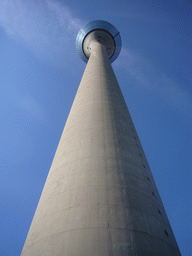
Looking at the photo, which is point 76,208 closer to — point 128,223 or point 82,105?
point 128,223

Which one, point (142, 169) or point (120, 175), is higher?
point (142, 169)

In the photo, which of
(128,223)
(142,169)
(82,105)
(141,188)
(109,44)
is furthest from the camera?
(109,44)

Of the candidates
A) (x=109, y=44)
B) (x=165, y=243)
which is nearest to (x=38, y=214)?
(x=165, y=243)

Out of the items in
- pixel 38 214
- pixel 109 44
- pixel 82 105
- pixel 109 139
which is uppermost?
pixel 109 44

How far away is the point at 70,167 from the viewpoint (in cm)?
908

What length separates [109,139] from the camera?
10234 millimetres

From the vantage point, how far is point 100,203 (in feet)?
22.8

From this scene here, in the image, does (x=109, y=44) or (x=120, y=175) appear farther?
(x=109, y=44)

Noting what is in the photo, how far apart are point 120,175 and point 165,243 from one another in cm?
292

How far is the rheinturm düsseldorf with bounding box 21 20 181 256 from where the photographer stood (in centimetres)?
593

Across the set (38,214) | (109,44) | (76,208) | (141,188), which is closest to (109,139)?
(141,188)

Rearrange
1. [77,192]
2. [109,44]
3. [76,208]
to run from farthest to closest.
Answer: [109,44] → [77,192] → [76,208]

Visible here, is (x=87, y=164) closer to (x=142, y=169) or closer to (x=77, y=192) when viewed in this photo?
(x=77, y=192)

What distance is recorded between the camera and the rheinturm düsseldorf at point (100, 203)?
5.93 metres
